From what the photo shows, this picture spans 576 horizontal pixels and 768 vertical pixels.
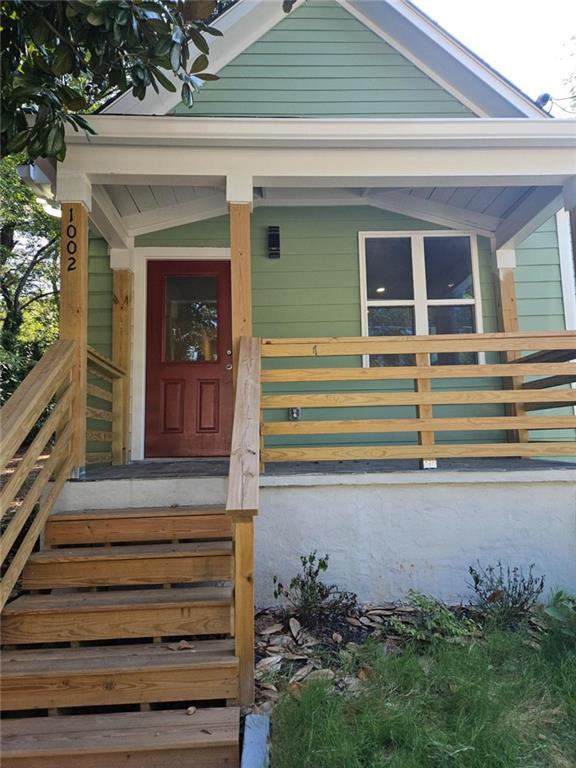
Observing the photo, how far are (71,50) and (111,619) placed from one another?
117 inches

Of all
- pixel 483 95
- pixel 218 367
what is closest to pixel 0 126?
pixel 218 367

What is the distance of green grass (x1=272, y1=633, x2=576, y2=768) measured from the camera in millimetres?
1577

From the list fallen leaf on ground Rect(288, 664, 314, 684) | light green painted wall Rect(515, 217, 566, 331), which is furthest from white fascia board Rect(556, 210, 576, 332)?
fallen leaf on ground Rect(288, 664, 314, 684)

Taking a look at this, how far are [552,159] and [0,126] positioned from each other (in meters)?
3.64

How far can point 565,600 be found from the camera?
Result: 7.65 feet

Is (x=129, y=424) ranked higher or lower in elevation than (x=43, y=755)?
higher

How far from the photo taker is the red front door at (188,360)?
4.52 meters

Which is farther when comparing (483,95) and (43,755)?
(483,95)

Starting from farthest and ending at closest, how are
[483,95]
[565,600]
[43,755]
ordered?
[483,95]
[565,600]
[43,755]

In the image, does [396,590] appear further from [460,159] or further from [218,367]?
[460,159]

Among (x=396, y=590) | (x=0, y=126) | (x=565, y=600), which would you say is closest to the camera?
(x=565, y=600)

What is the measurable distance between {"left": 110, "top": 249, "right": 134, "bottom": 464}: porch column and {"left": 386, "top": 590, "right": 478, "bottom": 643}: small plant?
281cm

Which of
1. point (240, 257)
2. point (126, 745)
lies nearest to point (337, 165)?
point (240, 257)

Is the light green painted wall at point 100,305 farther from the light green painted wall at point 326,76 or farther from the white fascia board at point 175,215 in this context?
the light green painted wall at point 326,76
